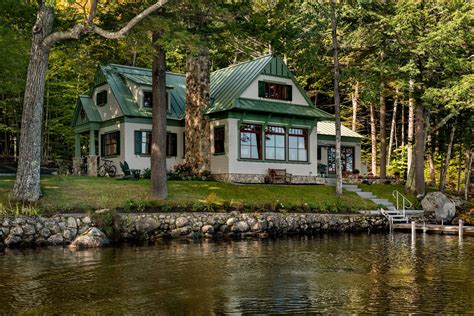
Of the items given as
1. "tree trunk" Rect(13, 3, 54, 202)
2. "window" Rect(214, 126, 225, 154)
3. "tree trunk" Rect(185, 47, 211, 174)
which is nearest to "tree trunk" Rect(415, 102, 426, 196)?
"window" Rect(214, 126, 225, 154)

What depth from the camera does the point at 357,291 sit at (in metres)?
10.6

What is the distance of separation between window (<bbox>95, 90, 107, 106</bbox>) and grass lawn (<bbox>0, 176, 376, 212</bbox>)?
8056 mm

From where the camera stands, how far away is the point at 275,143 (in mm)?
29984

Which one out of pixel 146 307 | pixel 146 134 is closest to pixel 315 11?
pixel 146 134

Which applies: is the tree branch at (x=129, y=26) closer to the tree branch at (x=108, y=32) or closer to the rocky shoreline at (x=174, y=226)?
the tree branch at (x=108, y=32)

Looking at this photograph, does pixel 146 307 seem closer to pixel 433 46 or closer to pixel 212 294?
pixel 212 294

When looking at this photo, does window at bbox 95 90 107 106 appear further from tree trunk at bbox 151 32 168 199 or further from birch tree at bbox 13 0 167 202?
birch tree at bbox 13 0 167 202

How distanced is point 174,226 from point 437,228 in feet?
38.3

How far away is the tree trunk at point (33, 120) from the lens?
64.8 ft

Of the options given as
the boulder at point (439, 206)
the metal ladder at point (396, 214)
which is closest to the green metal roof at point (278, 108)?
the metal ladder at point (396, 214)

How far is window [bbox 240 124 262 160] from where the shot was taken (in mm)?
28891

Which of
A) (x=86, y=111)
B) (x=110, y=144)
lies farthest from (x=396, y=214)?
(x=86, y=111)

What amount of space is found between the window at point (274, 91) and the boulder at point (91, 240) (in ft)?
45.7

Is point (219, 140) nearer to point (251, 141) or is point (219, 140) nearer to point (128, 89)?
point (251, 141)
